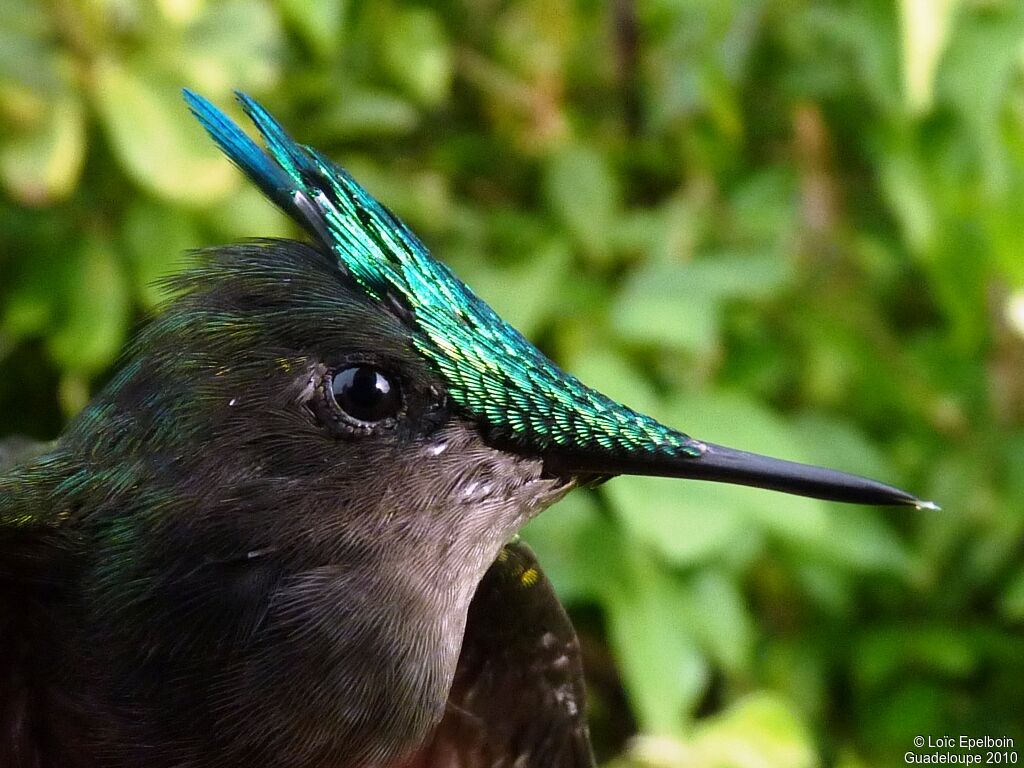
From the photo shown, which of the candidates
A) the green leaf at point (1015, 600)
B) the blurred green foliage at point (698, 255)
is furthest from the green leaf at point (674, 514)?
the green leaf at point (1015, 600)

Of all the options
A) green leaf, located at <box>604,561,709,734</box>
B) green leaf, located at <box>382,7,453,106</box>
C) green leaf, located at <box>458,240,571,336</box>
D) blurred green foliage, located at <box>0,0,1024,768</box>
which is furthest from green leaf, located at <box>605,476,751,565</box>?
green leaf, located at <box>382,7,453,106</box>

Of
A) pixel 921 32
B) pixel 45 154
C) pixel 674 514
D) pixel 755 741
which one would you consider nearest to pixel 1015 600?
pixel 755 741

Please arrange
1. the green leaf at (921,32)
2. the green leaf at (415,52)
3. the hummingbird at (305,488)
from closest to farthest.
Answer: the hummingbird at (305,488), the green leaf at (921,32), the green leaf at (415,52)

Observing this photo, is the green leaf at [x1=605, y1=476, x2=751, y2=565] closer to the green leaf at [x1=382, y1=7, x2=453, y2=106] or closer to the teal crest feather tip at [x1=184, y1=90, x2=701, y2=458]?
the teal crest feather tip at [x1=184, y1=90, x2=701, y2=458]

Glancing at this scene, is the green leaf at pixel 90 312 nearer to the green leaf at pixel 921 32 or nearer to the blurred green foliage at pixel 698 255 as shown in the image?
the blurred green foliage at pixel 698 255

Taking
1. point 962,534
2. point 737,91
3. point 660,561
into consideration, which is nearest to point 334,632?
point 660,561

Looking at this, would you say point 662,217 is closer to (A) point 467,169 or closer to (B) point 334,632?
(A) point 467,169

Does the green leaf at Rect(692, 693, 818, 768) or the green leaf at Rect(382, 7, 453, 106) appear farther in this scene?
the green leaf at Rect(382, 7, 453, 106)

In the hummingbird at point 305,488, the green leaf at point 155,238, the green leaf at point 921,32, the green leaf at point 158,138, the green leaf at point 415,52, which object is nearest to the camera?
the hummingbird at point 305,488
